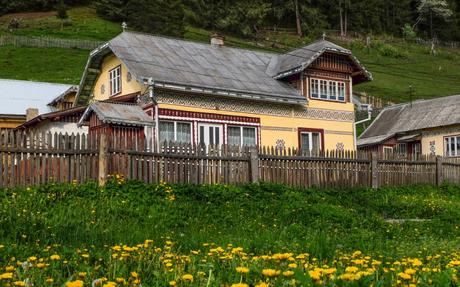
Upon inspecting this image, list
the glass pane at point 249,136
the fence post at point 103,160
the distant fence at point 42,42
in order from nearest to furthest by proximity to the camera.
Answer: the fence post at point 103,160 < the glass pane at point 249,136 < the distant fence at point 42,42

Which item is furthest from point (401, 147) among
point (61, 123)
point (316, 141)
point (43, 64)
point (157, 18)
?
point (157, 18)

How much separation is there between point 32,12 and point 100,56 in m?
71.3

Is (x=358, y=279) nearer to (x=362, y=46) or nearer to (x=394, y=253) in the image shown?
(x=394, y=253)

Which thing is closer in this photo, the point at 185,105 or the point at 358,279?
the point at 358,279

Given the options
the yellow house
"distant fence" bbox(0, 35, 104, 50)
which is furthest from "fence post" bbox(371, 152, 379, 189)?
"distant fence" bbox(0, 35, 104, 50)

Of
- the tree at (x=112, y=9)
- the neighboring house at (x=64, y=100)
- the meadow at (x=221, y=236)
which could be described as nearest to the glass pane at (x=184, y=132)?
the meadow at (x=221, y=236)

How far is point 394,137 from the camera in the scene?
35.2m

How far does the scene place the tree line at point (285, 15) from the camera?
77312 mm

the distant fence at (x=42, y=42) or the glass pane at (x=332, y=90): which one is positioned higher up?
the distant fence at (x=42, y=42)

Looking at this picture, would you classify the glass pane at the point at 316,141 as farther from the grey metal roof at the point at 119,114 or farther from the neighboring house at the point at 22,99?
the neighboring house at the point at 22,99

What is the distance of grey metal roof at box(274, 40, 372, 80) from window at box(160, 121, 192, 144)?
5.68 metres

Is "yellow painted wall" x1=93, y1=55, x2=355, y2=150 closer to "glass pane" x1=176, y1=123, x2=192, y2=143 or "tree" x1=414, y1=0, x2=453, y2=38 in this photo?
"glass pane" x1=176, y1=123, x2=192, y2=143

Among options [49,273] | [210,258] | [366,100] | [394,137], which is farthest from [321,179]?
[366,100]

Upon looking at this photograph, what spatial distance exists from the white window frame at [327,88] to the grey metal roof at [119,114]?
8.53 meters
